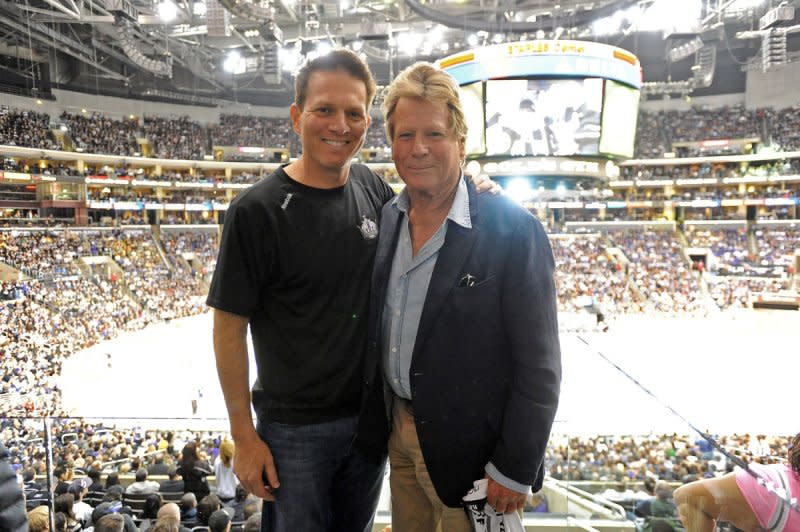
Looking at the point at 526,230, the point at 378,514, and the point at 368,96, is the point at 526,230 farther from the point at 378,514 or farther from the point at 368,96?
the point at 378,514

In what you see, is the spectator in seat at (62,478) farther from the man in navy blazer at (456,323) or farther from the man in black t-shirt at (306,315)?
the man in navy blazer at (456,323)

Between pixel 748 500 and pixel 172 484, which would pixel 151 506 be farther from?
pixel 748 500

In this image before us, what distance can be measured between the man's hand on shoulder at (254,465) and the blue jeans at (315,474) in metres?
0.05

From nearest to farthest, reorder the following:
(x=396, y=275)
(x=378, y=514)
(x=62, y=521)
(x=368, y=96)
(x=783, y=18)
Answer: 1. (x=396, y=275)
2. (x=368, y=96)
3. (x=378, y=514)
4. (x=62, y=521)
5. (x=783, y=18)

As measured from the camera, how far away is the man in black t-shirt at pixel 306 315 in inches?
72.2

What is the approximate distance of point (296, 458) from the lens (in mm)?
1923

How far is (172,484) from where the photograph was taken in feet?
13.8

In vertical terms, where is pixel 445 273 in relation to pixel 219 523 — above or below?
above

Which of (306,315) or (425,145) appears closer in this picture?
(425,145)

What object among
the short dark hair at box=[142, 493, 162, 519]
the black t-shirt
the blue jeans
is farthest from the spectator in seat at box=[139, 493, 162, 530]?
the black t-shirt

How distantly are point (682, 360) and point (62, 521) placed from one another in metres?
16.7

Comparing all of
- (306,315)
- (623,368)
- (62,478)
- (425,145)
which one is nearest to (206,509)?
(62,478)

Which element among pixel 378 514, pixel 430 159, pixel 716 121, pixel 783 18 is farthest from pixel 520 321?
pixel 716 121

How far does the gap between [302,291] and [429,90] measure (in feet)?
2.63
